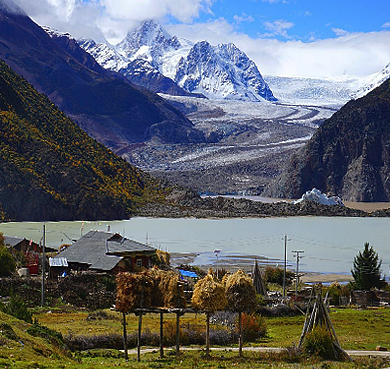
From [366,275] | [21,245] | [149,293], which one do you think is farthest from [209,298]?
[21,245]

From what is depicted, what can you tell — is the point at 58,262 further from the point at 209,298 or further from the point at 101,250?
the point at 209,298

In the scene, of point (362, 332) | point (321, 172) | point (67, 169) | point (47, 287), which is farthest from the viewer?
point (321, 172)

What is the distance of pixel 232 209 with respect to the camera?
5059 inches

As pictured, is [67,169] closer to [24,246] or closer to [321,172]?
[24,246]

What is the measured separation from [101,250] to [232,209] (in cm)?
8906

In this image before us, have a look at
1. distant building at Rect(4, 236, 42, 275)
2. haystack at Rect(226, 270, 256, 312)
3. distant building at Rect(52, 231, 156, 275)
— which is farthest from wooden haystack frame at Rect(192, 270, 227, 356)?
distant building at Rect(4, 236, 42, 275)

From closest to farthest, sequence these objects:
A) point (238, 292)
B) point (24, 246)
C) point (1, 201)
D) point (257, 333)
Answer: point (238, 292) < point (257, 333) < point (24, 246) < point (1, 201)

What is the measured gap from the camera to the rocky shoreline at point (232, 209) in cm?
11519

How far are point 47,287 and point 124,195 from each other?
8221cm

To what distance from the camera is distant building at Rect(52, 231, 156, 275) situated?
38.3 meters

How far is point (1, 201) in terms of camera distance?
93.1 meters

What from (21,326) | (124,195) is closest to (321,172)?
(124,195)

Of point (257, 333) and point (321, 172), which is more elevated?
point (321, 172)

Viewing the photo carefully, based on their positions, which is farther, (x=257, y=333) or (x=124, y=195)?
(x=124, y=195)
